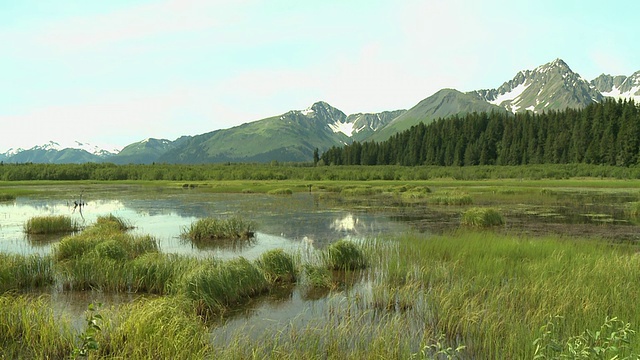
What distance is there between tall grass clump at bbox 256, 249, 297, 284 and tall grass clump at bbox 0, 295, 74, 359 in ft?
24.0

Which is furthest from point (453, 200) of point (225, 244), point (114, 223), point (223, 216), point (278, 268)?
point (278, 268)

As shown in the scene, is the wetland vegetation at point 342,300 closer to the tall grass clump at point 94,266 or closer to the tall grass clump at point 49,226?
the tall grass clump at point 94,266

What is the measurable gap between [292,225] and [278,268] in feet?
48.5

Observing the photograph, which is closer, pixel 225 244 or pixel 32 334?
pixel 32 334

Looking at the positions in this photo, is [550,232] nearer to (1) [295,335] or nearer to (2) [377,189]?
(1) [295,335]

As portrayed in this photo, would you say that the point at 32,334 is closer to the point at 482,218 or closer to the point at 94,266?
the point at 94,266

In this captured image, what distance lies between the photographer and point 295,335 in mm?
10391

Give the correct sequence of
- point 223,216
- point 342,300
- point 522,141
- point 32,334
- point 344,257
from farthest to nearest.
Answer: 1. point 522,141
2. point 223,216
3. point 344,257
4. point 342,300
5. point 32,334

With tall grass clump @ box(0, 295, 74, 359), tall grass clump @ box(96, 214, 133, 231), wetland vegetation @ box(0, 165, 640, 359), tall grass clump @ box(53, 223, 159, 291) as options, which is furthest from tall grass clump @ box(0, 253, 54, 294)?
tall grass clump @ box(96, 214, 133, 231)

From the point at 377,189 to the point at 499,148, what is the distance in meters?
90.4

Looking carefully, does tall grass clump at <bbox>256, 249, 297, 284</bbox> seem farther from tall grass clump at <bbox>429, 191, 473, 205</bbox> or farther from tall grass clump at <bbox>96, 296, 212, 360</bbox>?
tall grass clump at <bbox>429, 191, 473, 205</bbox>

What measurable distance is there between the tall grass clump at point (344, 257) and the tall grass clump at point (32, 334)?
10.2m

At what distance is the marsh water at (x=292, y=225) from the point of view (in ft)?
45.0

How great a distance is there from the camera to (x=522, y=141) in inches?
5271
